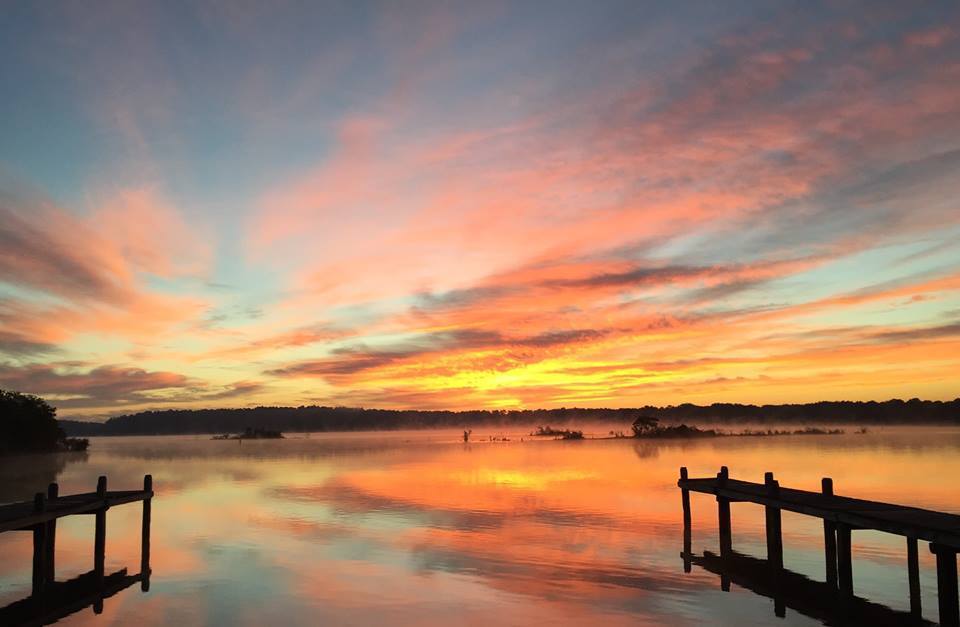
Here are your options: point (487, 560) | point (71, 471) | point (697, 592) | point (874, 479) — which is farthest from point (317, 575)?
point (71, 471)

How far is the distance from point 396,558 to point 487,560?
3.58m

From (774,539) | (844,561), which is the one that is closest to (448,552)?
(774,539)

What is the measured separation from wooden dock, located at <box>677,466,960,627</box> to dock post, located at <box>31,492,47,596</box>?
74.0 ft

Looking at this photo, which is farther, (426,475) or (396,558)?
(426,475)

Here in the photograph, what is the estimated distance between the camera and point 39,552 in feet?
74.2

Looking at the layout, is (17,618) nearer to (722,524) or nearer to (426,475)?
(722,524)

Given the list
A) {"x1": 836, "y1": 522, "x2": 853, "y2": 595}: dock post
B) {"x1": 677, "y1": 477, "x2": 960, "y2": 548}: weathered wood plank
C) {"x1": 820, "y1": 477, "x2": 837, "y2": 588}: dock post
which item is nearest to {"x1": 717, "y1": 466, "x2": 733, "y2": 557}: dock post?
{"x1": 677, "y1": 477, "x2": 960, "y2": 548}: weathered wood plank

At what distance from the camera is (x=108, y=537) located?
1340 inches

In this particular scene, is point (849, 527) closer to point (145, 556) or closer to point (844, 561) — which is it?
point (844, 561)

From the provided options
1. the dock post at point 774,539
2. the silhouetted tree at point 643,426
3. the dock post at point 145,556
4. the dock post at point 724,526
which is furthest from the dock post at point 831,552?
the silhouetted tree at point 643,426

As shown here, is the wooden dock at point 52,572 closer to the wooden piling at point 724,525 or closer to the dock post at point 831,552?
the wooden piling at point 724,525

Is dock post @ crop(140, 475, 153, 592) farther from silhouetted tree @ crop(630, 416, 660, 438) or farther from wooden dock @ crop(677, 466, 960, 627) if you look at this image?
silhouetted tree @ crop(630, 416, 660, 438)

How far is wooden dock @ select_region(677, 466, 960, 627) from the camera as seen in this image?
1739 cm

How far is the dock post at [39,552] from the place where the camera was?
2233 centimetres
